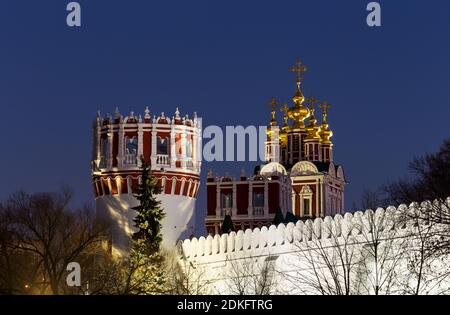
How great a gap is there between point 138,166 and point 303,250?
17.6 m

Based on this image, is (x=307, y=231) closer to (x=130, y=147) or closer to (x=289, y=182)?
(x=130, y=147)

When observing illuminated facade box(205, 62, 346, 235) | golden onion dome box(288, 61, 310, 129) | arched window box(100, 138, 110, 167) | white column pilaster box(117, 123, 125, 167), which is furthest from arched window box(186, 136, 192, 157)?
golden onion dome box(288, 61, 310, 129)

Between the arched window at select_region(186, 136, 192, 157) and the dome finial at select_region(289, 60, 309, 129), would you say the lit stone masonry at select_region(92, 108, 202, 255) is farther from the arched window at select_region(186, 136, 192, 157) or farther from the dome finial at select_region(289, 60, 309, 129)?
the dome finial at select_region(289, 60, 309, 129)

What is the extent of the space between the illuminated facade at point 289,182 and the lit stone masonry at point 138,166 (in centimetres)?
1296

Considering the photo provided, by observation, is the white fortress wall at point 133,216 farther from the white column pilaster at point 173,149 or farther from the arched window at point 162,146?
the arched window at point 162,146

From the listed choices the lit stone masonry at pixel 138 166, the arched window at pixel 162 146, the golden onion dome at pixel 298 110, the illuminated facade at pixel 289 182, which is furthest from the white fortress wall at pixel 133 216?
the golden onion dome at pixel 298 110

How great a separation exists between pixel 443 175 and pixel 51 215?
1584cm

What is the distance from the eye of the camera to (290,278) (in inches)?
2058

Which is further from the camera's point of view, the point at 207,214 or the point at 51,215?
the point at 207,214

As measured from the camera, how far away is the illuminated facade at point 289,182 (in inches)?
3401

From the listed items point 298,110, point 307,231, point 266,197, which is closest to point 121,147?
point 307,231

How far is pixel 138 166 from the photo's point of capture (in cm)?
6825
